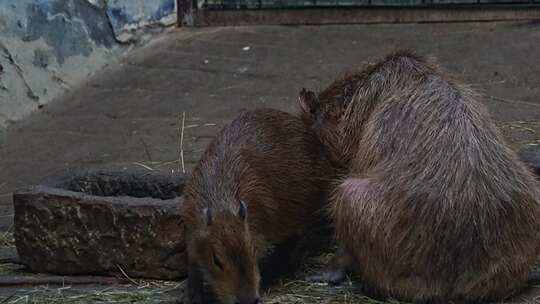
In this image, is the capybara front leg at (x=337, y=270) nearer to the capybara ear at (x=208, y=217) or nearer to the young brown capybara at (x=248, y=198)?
the young brown capybara at (x=248, y=198)

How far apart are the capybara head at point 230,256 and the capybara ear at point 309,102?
91 cm

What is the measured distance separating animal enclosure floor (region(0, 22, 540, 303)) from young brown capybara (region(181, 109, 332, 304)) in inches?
67.0

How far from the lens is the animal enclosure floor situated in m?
6.95

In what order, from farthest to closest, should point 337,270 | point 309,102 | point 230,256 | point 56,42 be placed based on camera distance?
point 56,42 → point 309,102 → point 337,270 → point 230,256

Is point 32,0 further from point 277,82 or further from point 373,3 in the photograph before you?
point 373,3

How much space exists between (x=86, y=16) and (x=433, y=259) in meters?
4.53

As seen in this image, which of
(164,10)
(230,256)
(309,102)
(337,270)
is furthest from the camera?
(164,10)

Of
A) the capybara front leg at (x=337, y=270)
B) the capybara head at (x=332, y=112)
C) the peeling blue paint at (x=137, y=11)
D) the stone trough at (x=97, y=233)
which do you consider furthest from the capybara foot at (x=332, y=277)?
the peeling blue paint at (x=137, y=11)

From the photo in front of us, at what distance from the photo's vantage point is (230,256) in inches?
164

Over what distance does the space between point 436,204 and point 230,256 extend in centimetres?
77

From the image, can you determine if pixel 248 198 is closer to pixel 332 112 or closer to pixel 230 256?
pixel 230 256

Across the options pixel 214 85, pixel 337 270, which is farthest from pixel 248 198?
pixel 214 85

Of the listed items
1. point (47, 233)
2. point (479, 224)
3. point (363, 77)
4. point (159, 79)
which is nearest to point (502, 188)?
point (479, 224)

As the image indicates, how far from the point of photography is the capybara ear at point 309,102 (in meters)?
5.05
